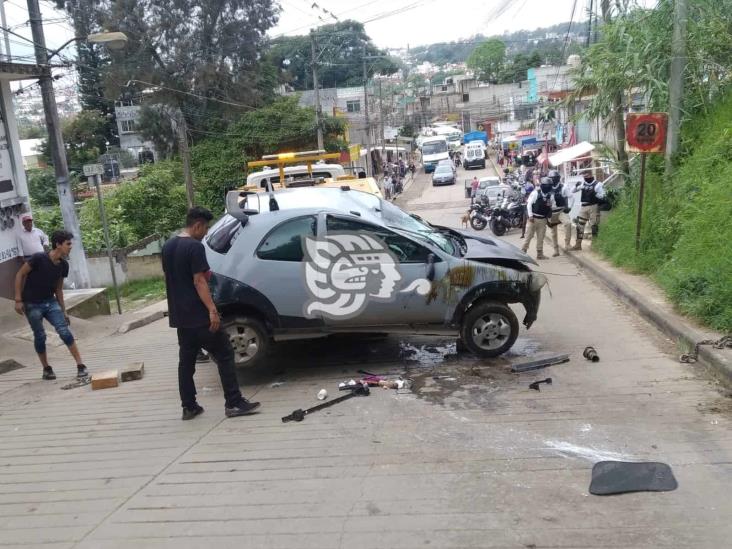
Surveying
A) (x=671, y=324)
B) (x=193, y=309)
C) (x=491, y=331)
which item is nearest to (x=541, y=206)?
(x=671, y=324)

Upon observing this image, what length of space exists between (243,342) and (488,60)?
114m

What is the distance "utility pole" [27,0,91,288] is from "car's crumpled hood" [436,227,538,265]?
8687 millimetres

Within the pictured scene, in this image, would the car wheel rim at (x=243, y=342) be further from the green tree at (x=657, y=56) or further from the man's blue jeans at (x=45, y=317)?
the green tree at (x=657, y=56)

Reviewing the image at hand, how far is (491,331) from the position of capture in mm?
7035

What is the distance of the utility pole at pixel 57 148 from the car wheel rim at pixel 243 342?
771 centimetres

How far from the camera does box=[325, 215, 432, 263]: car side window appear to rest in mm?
6969

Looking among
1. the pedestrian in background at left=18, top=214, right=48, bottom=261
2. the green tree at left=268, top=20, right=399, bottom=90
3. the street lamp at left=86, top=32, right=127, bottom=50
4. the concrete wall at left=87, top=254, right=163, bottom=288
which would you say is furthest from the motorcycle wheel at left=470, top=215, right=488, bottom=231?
the green tree at left=268, top=20, right=399, bottom=90

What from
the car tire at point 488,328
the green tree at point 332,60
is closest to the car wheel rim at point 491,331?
the car tire at point 488,328

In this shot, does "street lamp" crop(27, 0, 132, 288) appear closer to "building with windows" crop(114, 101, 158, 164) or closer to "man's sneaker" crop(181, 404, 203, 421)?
"man's sneaker" crop(181, 404, 203, 421)

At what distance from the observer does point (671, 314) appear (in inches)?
317

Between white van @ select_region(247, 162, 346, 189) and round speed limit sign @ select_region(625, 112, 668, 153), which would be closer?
round speed limit sign @ select_region(625, 112, 668, 153)

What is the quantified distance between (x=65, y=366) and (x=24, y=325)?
2.71 metres

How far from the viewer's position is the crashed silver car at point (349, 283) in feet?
22.4

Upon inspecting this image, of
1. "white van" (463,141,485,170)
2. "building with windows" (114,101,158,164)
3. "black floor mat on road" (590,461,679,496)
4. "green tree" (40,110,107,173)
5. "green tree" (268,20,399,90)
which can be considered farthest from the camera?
"green tree" (268,20,399,90)
